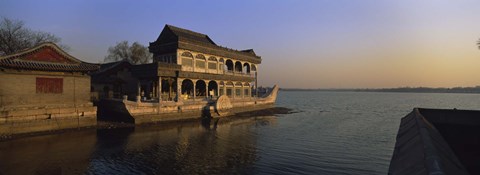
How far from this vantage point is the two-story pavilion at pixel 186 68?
105 ft

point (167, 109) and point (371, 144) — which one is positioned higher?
point (167, 109)

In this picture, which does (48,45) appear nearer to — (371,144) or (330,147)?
(330,147)

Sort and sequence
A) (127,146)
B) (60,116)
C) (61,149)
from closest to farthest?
1. (61,149)
2. (127,146)
3. (60,116)

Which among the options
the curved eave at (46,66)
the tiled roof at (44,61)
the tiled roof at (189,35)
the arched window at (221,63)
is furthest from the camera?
Answer: the arched window at (221,63)

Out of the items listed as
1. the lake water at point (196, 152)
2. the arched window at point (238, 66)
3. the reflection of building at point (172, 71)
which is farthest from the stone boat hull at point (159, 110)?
the arched window at point (238, 66)

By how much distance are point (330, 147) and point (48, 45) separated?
22.8 meters

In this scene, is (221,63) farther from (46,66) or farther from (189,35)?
(46,66)

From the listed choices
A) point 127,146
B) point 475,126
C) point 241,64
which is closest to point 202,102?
point 241,64

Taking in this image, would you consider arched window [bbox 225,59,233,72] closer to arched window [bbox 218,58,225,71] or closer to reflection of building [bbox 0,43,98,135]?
arched window [bbox 218,58,225,71]

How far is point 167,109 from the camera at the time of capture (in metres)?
30.4

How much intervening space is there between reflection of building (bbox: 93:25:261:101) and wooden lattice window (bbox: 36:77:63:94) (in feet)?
23.6

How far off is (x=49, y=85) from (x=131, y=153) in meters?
11.7

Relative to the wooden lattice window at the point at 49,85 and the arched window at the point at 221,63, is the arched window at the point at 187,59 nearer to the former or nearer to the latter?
the arched window at the point at 221,63

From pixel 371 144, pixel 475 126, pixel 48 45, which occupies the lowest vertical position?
pixel 371 144
